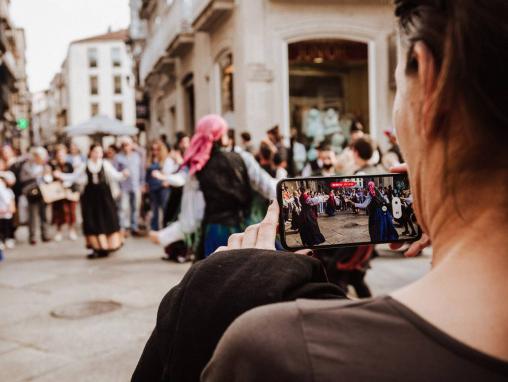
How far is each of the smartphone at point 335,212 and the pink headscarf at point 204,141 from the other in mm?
4056

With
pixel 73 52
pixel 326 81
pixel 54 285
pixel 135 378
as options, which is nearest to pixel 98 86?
pixel 73 52

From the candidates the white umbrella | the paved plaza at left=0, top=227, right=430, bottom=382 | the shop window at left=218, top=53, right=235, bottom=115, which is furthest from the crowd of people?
the shop window at left=218, top=53, right=235, bottom=115

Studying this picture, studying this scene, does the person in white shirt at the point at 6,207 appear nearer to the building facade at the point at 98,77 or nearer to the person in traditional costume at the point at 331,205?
the person in traditional costume at the point at 331,205

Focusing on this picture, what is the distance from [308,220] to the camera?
119cm

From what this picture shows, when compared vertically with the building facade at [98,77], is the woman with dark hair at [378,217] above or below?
below

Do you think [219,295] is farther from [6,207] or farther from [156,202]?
[156,202]

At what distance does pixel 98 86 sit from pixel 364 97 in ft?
200

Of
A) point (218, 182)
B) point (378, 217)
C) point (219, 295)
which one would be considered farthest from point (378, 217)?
point (218, 182)

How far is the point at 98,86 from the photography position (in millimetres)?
69812

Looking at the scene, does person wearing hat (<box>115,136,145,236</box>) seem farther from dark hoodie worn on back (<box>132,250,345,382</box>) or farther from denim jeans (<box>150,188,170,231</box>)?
dark hoodie worn on back (<box>132,250,345,382</box>)

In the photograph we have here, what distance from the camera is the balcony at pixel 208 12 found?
12953 mm

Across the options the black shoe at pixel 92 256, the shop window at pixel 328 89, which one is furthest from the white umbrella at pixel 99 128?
the black shoe at pixel 92 256

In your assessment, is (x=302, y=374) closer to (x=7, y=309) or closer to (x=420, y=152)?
(x=420, y=152)

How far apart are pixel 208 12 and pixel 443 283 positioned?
13.5m
